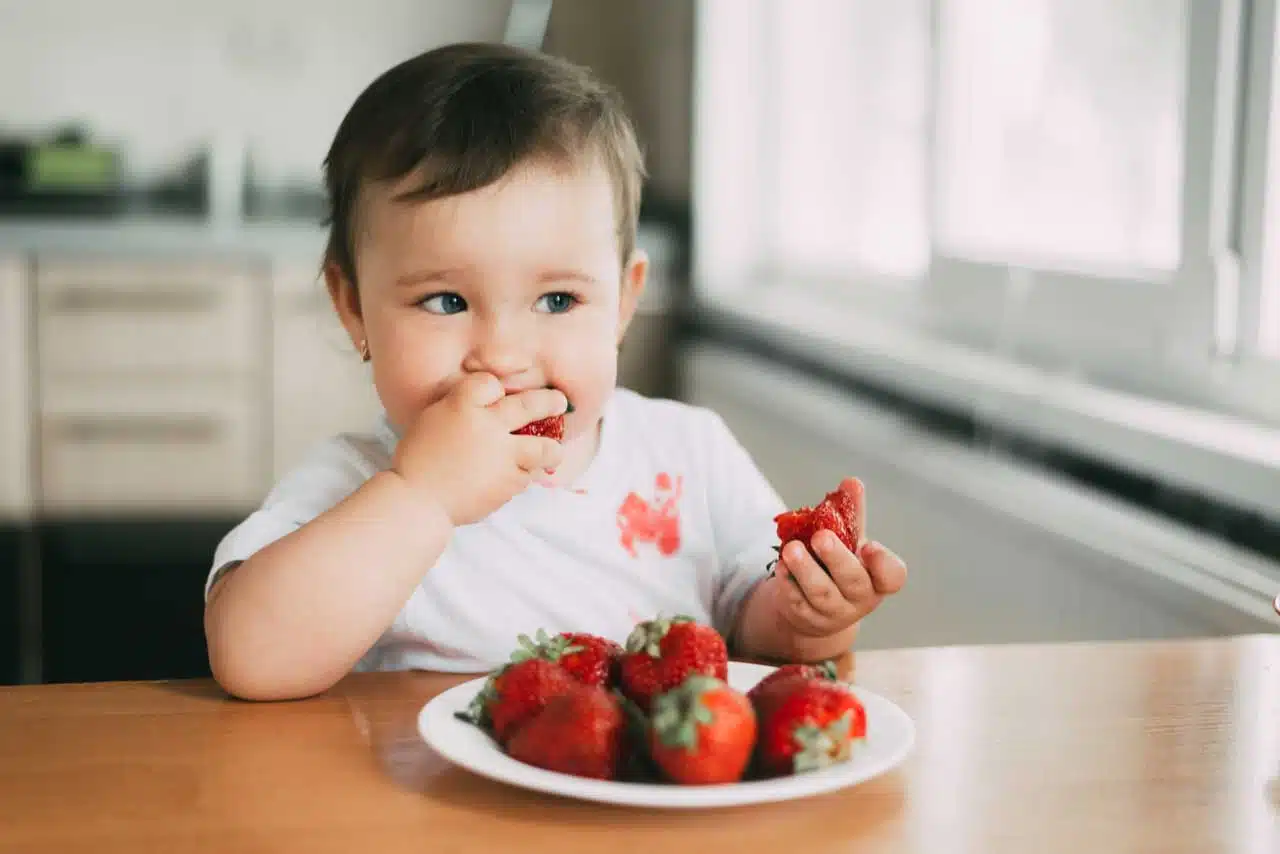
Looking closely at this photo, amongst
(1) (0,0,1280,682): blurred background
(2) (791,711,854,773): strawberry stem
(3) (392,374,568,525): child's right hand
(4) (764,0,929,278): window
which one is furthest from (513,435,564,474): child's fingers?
(4) (764,0,929,278): window

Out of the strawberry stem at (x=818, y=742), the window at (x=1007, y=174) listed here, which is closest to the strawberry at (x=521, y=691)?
the strawberry stem at (x=818, y=742)

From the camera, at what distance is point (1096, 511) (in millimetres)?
1534

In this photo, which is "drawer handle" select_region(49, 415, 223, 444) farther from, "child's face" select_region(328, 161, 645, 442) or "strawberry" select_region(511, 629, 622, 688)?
"strawberry" select_region(511, 629, 622, 688)

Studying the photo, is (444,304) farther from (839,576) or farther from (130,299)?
(130,299)

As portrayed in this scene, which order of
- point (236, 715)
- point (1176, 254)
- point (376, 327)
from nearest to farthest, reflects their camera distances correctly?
point (236, 715) → point (376, 327) → point (1176, 254)

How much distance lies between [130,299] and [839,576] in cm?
253

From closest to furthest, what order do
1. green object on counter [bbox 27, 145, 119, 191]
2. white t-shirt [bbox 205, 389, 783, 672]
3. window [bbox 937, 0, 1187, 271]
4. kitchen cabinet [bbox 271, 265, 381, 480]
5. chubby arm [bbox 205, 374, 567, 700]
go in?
chubby arm [bbox 205, 374, 567, 700]
white t-shirt [bbox 205, 389, 783, 672]
window [bbox 937, 0, 1187, 271]
kitchen cabinet [bbox 271, 265, 381, 480]
green object on counter [bbox 27, 145, 119, 191]

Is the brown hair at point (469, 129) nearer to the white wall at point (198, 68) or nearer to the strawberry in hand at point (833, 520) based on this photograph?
the strawberry in hand at point (833, 520)

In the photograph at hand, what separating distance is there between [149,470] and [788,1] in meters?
1.61

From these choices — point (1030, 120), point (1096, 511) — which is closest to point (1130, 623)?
point (1096, 511)

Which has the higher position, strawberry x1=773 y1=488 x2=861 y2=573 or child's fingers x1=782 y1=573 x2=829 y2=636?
strawberry x1=773 y1=488 x2=861 y2=573

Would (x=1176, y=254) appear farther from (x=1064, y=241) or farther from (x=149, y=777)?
(x=149, y=777)

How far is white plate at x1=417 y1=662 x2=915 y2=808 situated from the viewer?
2.18ft

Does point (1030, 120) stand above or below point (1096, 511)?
above
